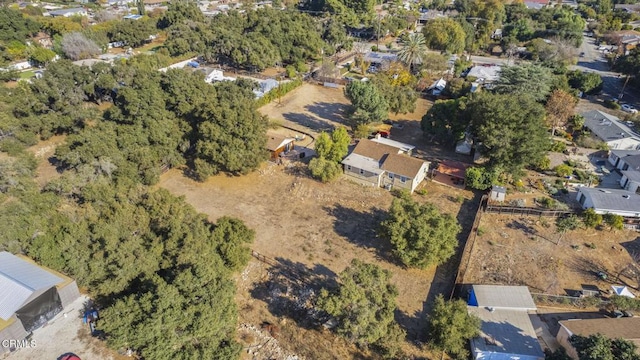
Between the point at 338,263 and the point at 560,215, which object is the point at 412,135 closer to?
the point at 560,215

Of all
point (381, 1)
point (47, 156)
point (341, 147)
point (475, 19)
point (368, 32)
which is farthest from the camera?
point (381, 1)

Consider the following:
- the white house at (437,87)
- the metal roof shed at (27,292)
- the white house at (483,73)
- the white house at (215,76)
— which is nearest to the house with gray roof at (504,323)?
the metal roof shed at (27,292)

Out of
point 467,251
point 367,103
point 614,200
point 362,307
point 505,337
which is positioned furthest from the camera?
point 367,103

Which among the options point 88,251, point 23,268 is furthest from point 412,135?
point 23,268

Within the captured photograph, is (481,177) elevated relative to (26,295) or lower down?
lower down

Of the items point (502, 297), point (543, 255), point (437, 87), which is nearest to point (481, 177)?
point (543, 255)

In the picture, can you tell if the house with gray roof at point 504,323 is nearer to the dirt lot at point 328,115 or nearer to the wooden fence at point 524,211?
the wooden fence at point 524,211

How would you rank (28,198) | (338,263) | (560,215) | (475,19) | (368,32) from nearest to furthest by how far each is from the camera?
(28,198) → (338,263) → (560,215) → (475,19) → (368,32)

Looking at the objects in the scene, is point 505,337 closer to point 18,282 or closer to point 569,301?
point 569,301
